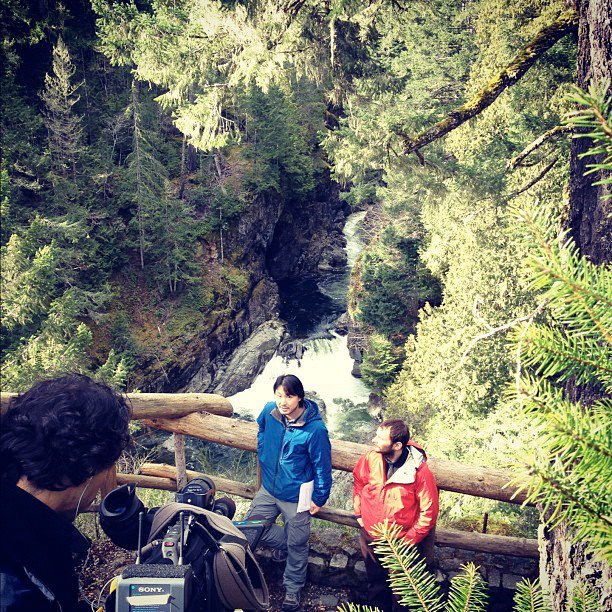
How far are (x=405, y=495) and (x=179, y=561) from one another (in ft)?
6.80

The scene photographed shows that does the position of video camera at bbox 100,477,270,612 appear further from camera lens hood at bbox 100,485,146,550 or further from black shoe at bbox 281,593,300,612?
black shoe at bbox 281,593,300,612

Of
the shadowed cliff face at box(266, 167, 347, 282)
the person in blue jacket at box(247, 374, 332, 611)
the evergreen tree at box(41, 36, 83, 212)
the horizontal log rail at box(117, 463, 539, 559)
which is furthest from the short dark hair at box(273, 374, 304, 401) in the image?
the shadowed cliff face at box(266, 167, 347, 282)

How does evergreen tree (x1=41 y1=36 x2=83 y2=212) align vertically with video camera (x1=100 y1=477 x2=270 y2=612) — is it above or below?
above

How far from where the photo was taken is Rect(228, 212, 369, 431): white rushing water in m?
21.2

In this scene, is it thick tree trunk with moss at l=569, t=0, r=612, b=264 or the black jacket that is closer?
the black jacket

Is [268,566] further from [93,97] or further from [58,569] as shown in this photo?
[93,97]

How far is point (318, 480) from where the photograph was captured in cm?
398

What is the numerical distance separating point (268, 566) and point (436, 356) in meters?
11.9

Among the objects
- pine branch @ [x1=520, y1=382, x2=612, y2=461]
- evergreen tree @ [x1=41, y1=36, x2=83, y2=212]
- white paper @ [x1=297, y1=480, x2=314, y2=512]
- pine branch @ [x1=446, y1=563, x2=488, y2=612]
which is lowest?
white paper @ [x1=297, y1=480, x2=314, y2=512]

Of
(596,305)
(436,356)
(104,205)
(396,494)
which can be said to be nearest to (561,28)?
(396,494)

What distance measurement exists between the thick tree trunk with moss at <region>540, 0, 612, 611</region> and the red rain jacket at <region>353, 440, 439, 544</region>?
3.17 feet

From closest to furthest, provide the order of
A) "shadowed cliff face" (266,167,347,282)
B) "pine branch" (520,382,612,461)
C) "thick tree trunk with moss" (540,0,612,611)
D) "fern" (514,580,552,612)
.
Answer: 1. "pine branch" (520,382,612,461)
2. "fern" (514,580,552,612)
3. "thick tree trunk with moss" (540,0,612,611)
4. "shadowed cliff face" (266,167,347,282)

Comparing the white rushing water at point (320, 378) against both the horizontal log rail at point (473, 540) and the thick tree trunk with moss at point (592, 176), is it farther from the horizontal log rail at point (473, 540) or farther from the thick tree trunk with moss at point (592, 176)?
the thick tree trunk with moss at point (592, 176)

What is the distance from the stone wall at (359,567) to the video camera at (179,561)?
1935 millimetres
